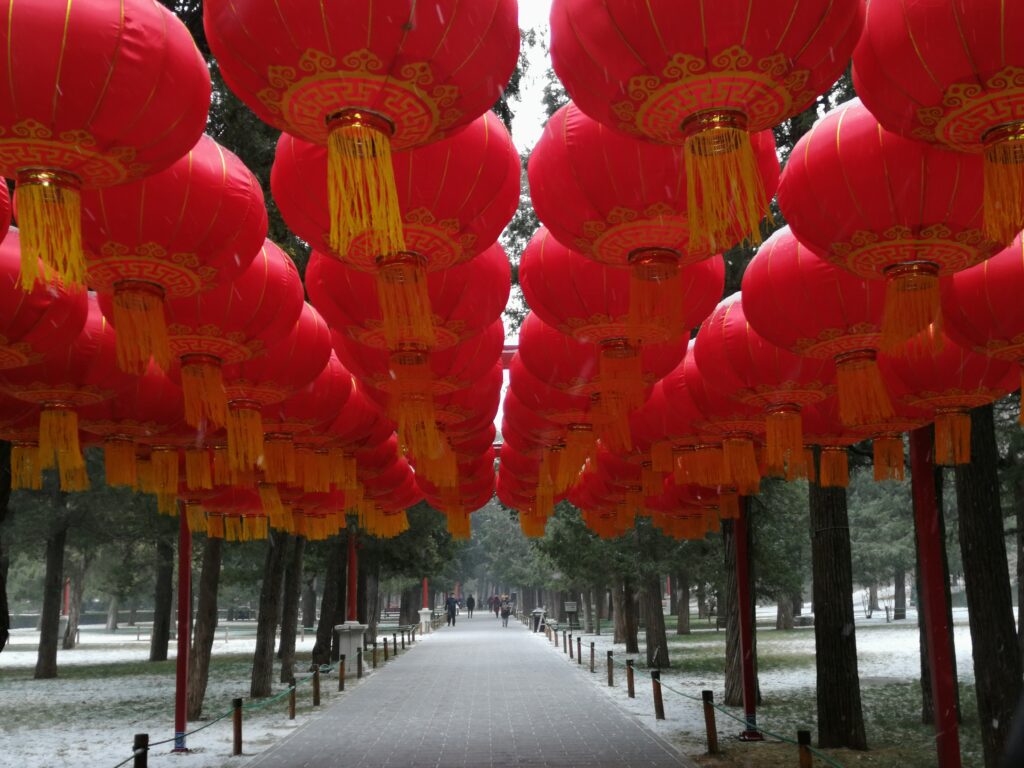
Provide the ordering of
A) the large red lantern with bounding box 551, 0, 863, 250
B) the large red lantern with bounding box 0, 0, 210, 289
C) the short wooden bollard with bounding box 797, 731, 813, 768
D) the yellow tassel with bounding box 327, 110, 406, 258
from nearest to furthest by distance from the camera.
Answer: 1. the large red lantern with bounding box 551, 0, 863, 250
2. the large red lantern with bounding box 0, 0, 210, 289
3. the yellow tassel with bounding box 327, 110, 406, 258
4. the short wooden bollard with bounding box 797, 731, 813, 768

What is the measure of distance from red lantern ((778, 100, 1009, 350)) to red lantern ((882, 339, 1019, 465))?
5.59ft

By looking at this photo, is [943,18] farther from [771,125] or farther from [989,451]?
[989,451]

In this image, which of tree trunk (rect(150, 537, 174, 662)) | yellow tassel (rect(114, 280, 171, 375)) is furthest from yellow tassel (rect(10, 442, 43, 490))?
tree trunk (rect(150, 537, 174, 662))

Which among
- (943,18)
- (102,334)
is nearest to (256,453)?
(102,334)

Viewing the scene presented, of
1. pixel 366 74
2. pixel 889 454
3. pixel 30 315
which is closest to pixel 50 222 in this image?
pixel 366 74

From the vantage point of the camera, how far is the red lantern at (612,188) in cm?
403

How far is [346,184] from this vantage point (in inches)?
134

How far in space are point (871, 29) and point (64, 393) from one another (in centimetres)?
546

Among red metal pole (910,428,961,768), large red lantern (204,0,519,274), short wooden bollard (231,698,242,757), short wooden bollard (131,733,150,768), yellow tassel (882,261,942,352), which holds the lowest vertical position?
short wooden bollard (231,698,242,757)

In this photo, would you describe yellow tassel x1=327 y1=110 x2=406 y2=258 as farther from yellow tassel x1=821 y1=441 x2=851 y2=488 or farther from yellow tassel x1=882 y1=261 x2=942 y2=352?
yellow tassel x1=821 y1=441 x2=851 y2=488

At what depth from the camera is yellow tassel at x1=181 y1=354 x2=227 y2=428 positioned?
5.77 metres

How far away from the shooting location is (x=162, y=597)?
28.0m

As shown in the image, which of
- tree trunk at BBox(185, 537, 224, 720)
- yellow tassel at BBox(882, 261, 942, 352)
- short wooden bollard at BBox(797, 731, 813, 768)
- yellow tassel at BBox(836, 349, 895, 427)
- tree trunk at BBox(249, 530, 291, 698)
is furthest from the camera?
tree trunk at BBox(249, 530, 291, 698)

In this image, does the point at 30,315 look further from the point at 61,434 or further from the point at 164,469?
the point at 164,469
